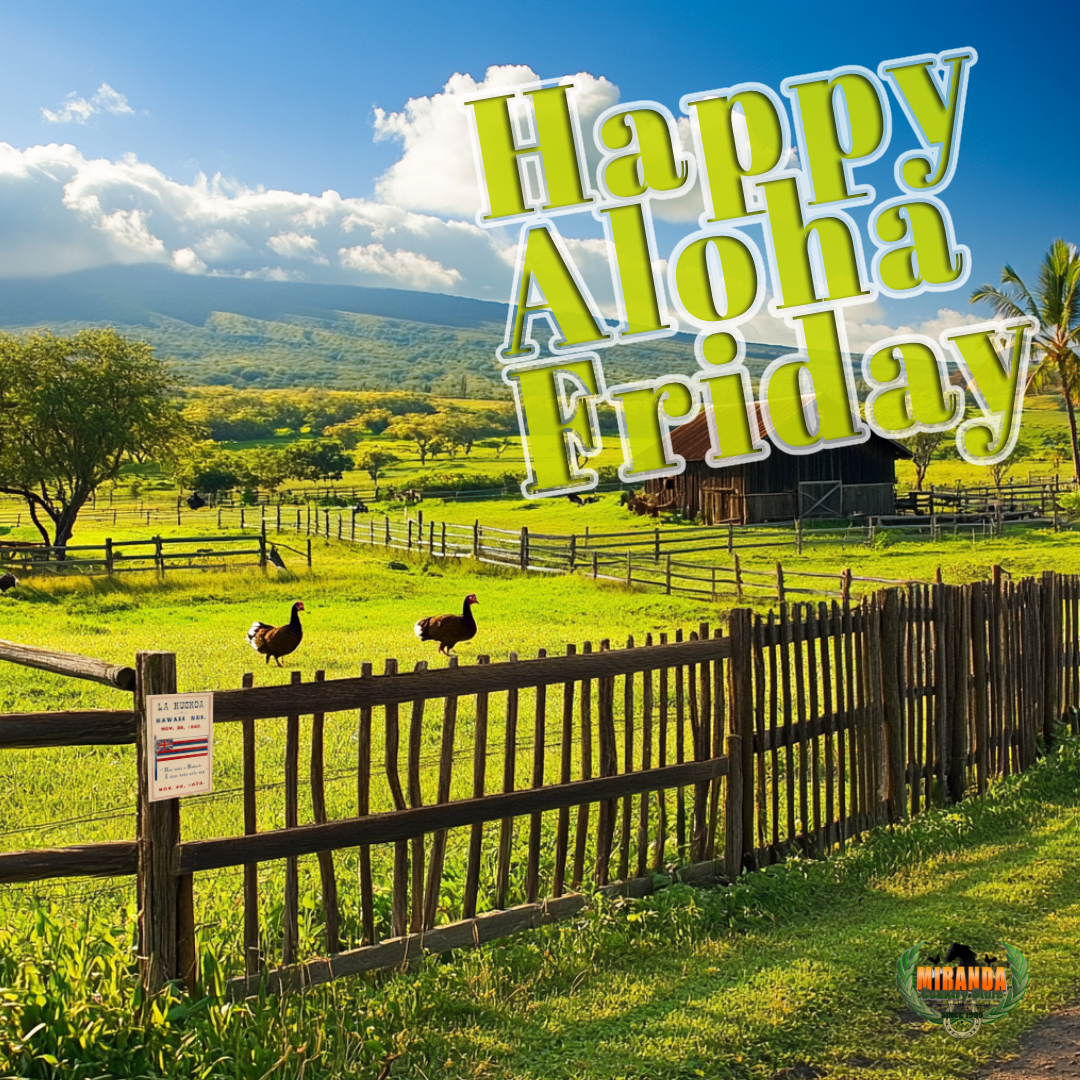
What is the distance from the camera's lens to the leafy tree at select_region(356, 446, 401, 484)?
10436cm

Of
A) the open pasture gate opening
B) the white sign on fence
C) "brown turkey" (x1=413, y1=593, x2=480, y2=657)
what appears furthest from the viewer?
"brown turkey" (x1=413, y1=593, x2=480, y2=657)

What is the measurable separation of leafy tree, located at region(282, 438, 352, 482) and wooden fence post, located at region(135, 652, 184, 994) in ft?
342

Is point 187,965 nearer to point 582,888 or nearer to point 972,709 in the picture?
point 582,888

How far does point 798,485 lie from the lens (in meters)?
45.6

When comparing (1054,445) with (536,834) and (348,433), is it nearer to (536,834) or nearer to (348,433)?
(348,433)

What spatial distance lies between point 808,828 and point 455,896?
96.3 inches

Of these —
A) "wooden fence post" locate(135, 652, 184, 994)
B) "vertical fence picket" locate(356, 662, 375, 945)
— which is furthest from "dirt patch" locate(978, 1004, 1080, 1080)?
"wooden fence post" locate(135, 652, 184, 994)

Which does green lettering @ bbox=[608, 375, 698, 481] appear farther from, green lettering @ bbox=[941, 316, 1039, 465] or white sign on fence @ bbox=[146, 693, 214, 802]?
white sign on fence @ bbox=[146, 693, 214, 802]

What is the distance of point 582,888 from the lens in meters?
5.36

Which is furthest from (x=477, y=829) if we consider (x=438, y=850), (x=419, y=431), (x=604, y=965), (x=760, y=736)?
(x=419, y=431)

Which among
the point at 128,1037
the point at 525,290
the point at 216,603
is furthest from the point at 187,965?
the point at 216,603

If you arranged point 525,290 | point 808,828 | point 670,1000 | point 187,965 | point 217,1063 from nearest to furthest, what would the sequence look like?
point 217,1063 → point 187,965 → point 670,1000 → point 808,828 → point 525,290

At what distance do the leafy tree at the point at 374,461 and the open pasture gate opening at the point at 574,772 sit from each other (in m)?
94.4

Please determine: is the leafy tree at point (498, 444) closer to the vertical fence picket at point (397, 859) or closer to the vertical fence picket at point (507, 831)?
the vertical fence picket at point (507, 831)
